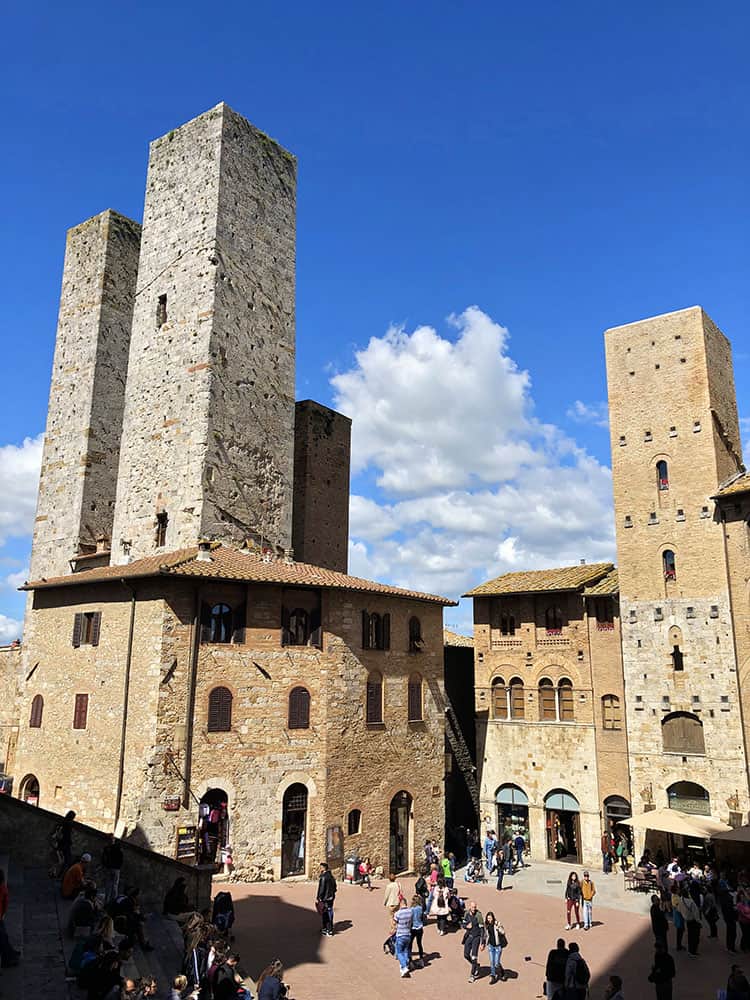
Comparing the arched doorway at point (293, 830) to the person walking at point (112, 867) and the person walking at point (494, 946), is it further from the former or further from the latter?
the person walking at point (494, 946)

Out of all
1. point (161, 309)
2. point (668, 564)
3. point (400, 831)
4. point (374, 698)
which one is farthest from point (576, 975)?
point (161, 309)

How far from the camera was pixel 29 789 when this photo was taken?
79.5ft

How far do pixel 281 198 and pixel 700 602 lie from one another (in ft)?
75.1

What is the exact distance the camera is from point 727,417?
96.7 feet

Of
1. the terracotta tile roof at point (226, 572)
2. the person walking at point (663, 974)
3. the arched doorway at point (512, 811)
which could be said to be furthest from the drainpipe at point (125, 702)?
the arched doorway at point (512, 811)

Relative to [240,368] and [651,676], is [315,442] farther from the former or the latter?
[651,676]

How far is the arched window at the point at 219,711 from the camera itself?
834 inches

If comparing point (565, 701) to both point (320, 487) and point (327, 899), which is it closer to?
point (320, 487)

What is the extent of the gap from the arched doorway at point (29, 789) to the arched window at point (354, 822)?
33.4 ft

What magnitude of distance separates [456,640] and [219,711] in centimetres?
1970

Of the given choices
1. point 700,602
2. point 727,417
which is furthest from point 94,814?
point 727,417

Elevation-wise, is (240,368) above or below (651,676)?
above

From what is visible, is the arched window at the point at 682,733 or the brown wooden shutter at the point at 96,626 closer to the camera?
the brown wooden shutter at the point at 96,626

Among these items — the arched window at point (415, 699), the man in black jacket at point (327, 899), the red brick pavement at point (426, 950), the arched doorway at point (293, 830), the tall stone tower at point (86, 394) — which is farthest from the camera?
the tall stone tower at point (86, 394)
